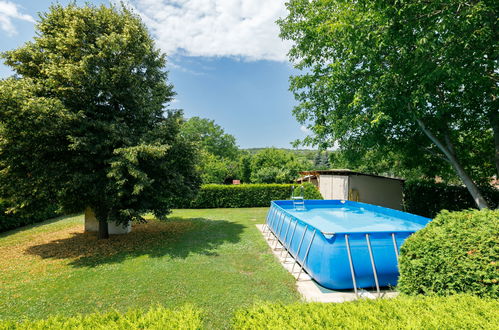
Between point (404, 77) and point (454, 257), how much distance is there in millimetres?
6434

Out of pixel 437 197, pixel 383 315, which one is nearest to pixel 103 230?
pixel 383 315

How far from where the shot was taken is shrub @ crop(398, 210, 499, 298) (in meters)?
3.19

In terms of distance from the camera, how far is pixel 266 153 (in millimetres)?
42406

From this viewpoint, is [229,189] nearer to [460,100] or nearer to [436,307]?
[460,100]

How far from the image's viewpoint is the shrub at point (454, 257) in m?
3.19

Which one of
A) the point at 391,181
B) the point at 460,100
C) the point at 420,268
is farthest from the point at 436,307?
the point at 391,181

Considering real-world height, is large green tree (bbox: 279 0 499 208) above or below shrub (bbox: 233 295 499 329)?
above

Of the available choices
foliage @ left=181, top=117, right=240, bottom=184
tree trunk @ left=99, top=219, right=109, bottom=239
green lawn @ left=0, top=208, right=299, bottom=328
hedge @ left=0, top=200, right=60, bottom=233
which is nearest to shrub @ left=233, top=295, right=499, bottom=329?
green lawn @ left=0, top=208, right=299, bottom=328

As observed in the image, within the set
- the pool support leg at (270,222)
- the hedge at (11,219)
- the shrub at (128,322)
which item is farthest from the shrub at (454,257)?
the hedge at (11,219)

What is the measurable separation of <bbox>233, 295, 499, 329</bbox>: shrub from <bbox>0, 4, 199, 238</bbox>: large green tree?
569 centimetres

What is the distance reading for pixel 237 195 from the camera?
62.1 feet

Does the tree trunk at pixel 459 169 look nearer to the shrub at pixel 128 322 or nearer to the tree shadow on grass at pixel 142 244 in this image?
the tree shadow on grass at pixel 142 244

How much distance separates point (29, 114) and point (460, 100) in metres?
14.0

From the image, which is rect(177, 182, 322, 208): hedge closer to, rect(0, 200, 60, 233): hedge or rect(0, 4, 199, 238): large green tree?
rect(0, 200, 60, 233): hedge
